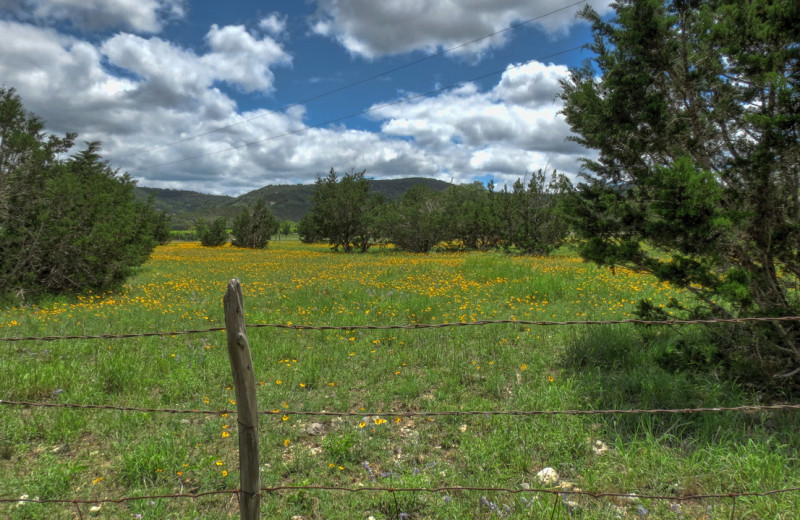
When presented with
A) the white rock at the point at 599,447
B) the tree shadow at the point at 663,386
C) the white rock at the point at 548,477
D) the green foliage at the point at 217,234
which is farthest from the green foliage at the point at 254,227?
the white rock at the point at 548,477

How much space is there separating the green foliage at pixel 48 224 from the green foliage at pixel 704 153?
1180 centimetres

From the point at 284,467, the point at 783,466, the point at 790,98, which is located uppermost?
the point at 790,98

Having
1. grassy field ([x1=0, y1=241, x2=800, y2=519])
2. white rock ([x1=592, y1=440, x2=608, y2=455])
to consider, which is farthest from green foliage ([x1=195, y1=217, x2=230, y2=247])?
white rock ([x1=592, y1=440, x2=608, y2=455])

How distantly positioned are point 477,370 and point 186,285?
9995 mm

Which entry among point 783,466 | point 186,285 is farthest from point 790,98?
point 186,285

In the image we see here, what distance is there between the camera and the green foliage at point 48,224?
934cm

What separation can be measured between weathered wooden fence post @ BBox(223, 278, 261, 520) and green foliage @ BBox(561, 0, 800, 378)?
Result: 11.6 feet

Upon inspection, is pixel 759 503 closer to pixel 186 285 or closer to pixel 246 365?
pixel 246 365

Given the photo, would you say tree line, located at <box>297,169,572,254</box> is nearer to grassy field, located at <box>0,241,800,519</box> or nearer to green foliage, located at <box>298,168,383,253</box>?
green foliage, located at <box>298,168,383,253</box>

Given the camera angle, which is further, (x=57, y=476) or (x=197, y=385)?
(x=197, y=385)

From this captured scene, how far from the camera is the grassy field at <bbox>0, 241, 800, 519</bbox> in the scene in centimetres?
284

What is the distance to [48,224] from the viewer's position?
1004cm

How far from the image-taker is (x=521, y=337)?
6152 millimetres

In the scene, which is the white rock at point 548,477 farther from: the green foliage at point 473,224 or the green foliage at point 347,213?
the green foliage at point 347,213
